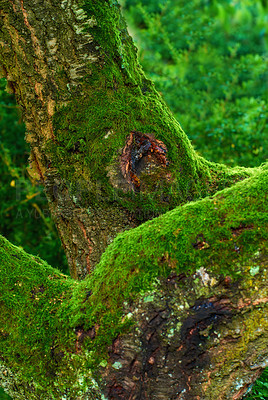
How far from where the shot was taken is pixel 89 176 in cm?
265

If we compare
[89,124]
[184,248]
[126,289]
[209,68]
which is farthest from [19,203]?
[209,68]

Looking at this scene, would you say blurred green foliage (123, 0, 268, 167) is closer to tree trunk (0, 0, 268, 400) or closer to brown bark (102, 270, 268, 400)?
tree trunk (0, 0, 268, 400)

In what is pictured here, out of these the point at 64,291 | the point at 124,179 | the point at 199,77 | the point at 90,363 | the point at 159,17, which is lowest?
the point at 90,363

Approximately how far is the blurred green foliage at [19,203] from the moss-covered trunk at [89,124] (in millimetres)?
2679

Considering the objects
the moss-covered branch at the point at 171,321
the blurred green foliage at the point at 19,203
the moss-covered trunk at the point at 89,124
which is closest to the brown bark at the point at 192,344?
the moss-covered branch at the point at 171,321

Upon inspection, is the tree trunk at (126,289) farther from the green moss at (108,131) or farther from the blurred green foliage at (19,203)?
the blurred green foliage at (19,203)

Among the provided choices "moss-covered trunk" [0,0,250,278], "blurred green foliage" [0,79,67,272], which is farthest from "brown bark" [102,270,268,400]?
"blurred green foliage" [0,79,67,272]

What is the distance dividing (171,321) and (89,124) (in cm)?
144

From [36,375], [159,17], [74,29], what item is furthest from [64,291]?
[159,17]

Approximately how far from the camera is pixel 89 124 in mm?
2646

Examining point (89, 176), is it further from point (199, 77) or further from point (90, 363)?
point (199, 77)

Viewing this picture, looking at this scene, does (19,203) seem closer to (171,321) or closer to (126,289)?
(126,289)

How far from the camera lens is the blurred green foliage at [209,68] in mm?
5598

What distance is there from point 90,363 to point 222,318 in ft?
1.97
